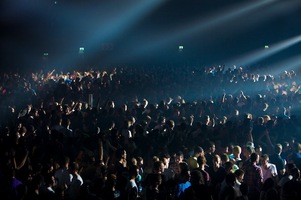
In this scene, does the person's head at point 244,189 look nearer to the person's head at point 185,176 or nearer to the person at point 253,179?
the person's head at point 185,176

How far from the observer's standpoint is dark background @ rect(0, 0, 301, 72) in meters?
27.7

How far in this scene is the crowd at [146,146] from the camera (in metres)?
5.82

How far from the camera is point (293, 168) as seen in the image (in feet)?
20.7

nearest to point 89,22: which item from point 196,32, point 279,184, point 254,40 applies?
point 196,32

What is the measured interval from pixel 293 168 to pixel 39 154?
490 centimetres

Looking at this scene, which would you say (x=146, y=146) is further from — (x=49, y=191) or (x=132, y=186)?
(x=49, y=191)

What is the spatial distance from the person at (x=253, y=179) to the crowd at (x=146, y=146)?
0.7 inches

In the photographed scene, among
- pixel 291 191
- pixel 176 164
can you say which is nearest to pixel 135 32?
pixel 176 164

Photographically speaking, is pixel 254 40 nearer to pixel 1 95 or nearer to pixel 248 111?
pixel 248 111

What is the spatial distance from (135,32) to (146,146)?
25.1m

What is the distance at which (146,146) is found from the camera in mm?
8406

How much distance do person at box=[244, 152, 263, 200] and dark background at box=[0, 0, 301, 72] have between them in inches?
807

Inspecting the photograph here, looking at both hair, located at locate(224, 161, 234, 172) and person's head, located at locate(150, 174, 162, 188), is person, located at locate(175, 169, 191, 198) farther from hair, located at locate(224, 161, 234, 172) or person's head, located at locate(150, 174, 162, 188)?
hair, located at locate(224, 161, 234, 172)

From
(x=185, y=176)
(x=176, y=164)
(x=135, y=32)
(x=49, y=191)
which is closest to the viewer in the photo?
(x=49, y=191)
